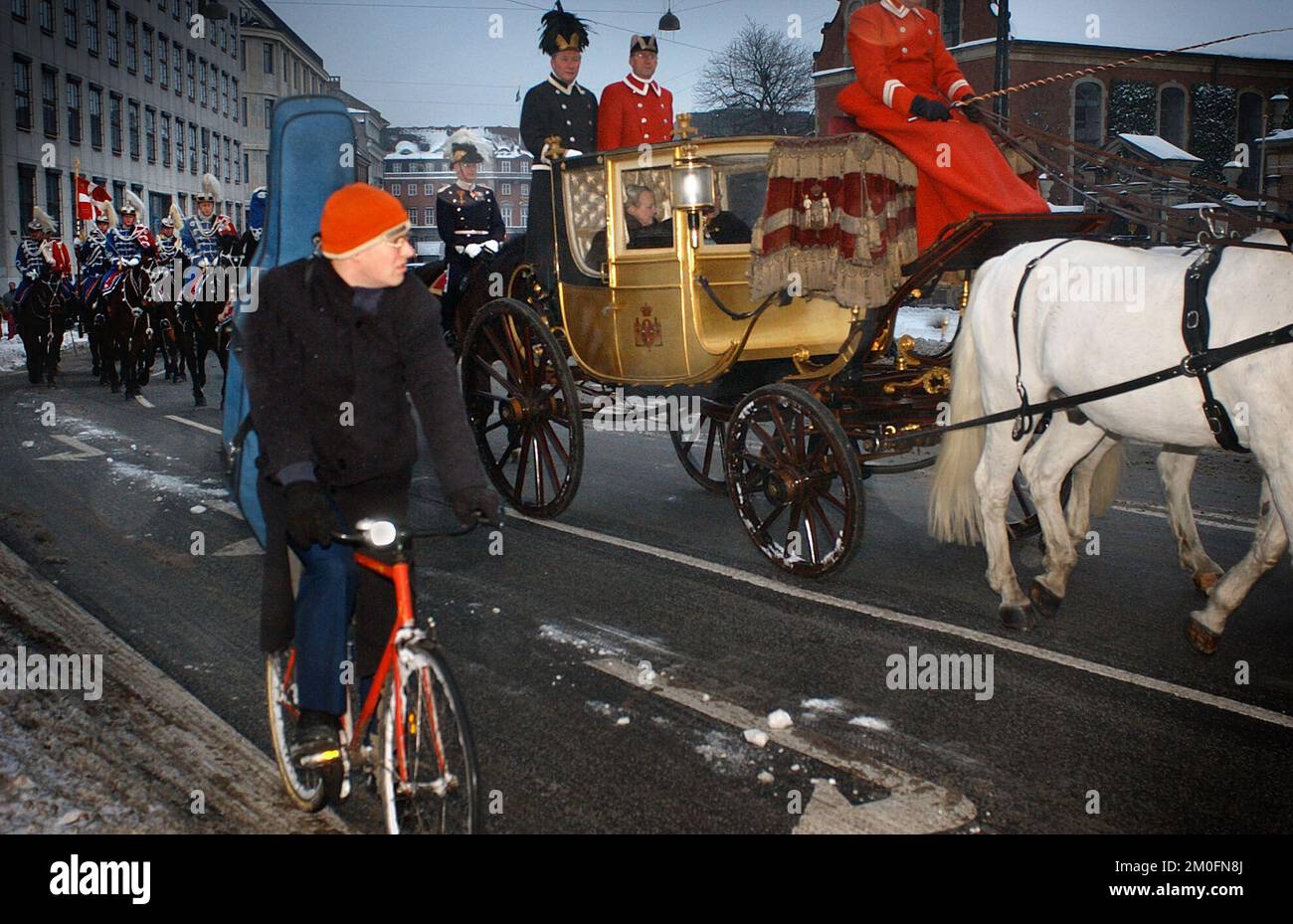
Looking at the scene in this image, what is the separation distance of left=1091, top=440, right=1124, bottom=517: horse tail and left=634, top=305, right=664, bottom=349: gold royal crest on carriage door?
8.19 feet

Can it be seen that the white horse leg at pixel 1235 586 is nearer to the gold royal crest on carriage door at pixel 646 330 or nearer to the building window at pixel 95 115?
the gold royal crest on carriage door at pixel 646 330

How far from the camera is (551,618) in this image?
5.73 m

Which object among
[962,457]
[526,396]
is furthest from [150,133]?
[962,457]

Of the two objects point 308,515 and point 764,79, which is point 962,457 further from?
point 764,79

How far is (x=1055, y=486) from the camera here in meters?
5.94

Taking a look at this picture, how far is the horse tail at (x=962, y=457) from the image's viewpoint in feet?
20.1

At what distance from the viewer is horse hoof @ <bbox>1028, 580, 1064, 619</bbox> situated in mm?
5617

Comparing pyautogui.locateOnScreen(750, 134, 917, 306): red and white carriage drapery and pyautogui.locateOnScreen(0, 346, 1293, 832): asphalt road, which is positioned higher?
pyautogui.locateOnScreen(750, 134, 917, 306): red and white carriage drapery

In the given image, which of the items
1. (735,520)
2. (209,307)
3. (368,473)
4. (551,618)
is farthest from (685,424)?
(209,307)

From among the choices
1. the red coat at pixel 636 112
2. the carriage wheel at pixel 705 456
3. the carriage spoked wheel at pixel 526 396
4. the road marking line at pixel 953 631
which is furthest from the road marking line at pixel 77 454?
the red coat at pixel 636 112

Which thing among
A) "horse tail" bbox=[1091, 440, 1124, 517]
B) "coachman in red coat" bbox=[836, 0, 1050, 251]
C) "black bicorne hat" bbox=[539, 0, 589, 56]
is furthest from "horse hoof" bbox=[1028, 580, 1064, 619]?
"black bicorne hat" bbox=[539, 0, 589, 56]

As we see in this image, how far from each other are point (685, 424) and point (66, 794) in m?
4.91

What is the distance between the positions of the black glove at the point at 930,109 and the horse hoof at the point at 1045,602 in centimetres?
227

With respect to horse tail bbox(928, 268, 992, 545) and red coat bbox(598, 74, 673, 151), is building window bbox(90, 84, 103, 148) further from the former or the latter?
horse tail bbox(928, 268, 992, 545)
